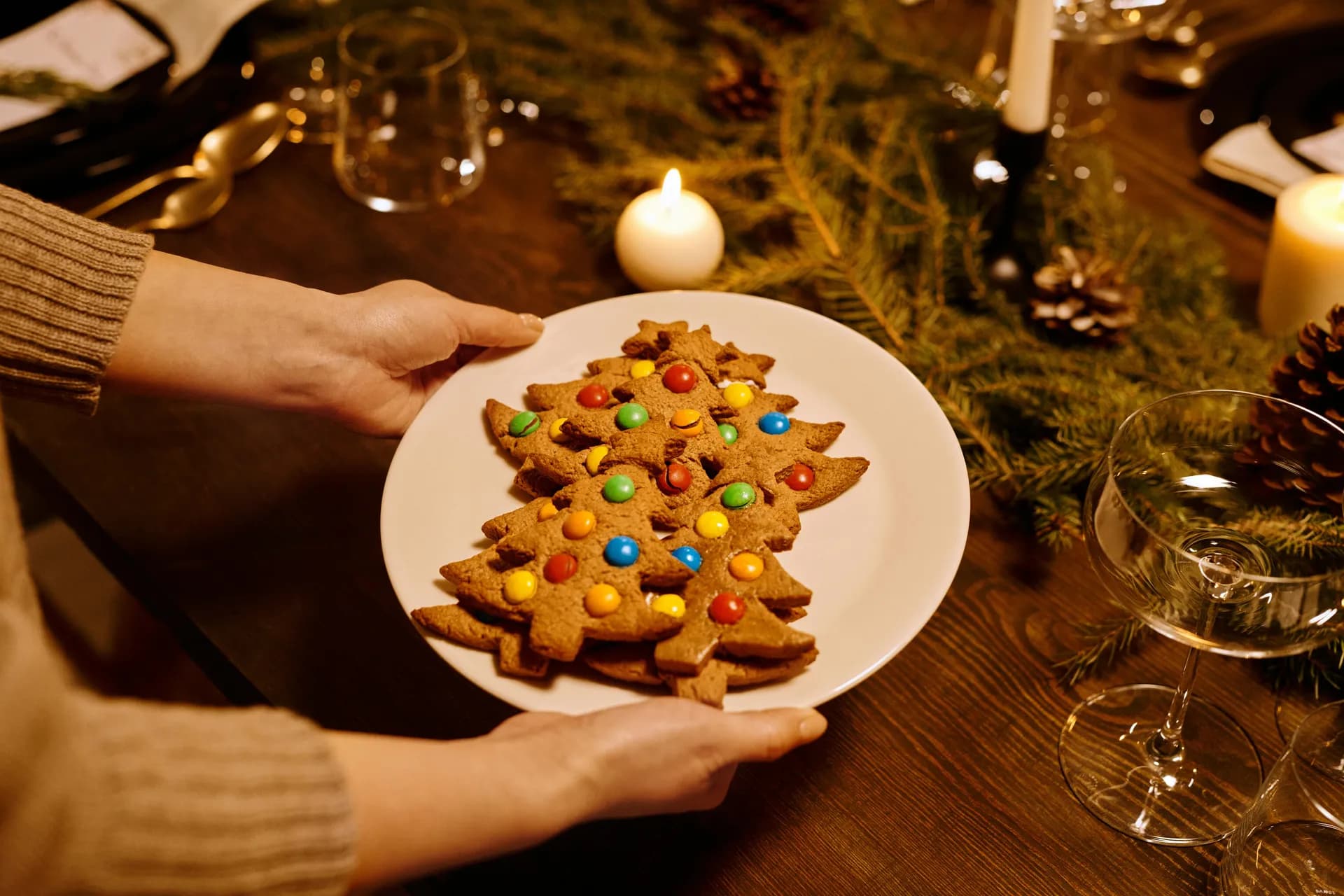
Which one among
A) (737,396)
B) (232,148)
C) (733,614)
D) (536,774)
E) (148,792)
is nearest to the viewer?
(148,792)

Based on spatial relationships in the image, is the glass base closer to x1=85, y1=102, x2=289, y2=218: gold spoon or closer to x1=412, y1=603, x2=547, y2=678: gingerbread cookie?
x1=412, y1=603, x2=547, y2=678: gingerbread cookie

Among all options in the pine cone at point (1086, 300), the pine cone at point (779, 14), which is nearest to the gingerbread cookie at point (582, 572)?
the pine cone at point (1086, 300)

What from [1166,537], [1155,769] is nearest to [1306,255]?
[1166,537]

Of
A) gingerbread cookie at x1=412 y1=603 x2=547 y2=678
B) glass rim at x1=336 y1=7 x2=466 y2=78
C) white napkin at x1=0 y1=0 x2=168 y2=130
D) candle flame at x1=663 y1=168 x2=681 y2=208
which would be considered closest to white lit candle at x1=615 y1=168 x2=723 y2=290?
candle flame at x1=663 y1=168 x2=681 y2=208

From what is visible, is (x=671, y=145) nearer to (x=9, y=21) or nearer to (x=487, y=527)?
(x=487, y=527)

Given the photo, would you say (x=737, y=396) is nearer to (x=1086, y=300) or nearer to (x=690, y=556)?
(x=690, y=556)

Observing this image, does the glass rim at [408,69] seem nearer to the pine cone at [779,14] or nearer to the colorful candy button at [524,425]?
the pine cone at [779,14]
